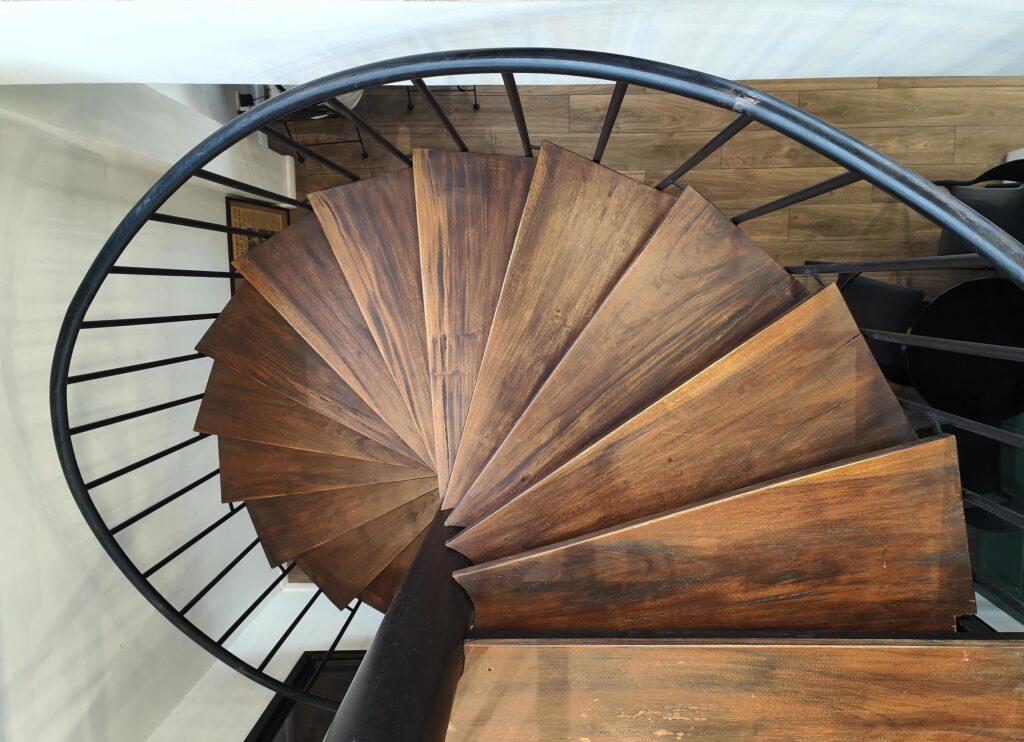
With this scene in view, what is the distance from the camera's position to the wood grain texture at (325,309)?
6.51 feet

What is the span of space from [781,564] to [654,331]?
1.93ft

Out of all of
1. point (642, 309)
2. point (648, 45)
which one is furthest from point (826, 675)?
point (648, 45)

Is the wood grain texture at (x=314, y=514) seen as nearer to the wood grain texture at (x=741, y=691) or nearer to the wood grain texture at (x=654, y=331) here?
the wood grain texture at (x=654, y=331)

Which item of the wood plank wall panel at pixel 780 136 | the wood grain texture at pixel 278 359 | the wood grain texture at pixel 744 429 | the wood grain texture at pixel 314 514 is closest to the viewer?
the wood grain texture at pixel 744 429

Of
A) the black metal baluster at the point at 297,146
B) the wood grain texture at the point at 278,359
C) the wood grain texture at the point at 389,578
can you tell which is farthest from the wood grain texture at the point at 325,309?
the wood grain texture at the point at 389,578

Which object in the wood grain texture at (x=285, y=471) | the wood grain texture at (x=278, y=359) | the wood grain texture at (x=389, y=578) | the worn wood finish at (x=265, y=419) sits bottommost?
the wood grain texture at (x=389, y=578)

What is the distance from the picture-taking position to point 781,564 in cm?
122

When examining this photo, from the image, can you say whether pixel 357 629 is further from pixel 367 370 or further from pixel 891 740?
pixel 891 740

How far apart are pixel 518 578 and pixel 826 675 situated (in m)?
0.57

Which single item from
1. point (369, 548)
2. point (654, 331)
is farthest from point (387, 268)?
point (369, 548)

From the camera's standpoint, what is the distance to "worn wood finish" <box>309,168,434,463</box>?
1896 millimetres

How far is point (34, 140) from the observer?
1.82m

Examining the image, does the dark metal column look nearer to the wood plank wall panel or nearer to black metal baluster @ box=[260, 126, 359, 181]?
black metal baluster @ box=[260, 126, 359, 181]

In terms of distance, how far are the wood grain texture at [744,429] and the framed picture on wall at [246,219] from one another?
2.12m
